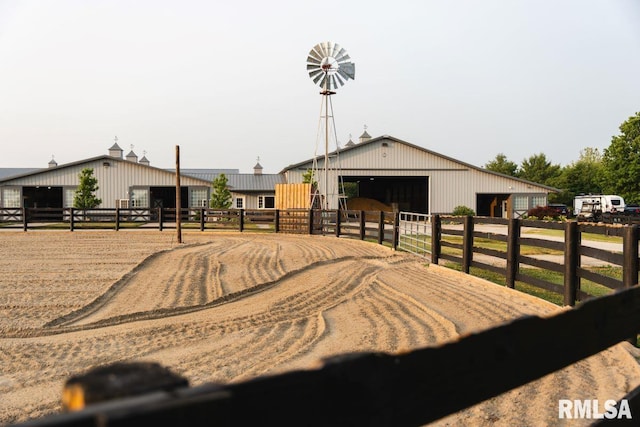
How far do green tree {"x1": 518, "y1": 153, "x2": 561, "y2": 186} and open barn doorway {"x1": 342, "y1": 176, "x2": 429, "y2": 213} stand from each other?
38529mm

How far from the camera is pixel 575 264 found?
687 centimetres

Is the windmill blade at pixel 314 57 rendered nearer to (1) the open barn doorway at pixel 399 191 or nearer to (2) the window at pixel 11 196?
(1) the open barn doorway at pixel 399 191

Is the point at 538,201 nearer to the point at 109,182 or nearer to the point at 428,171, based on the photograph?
the point at 428,171

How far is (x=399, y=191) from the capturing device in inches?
1827

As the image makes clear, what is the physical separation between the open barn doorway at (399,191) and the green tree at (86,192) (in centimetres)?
1962

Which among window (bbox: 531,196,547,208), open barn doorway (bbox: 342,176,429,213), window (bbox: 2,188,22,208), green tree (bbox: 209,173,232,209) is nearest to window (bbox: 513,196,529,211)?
window (bbox: 531,196,547,208)

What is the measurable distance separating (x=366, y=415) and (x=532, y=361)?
653 mm

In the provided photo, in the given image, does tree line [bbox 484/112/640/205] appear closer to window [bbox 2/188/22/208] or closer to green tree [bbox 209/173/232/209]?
green tree [bbox 209/173/232/209]

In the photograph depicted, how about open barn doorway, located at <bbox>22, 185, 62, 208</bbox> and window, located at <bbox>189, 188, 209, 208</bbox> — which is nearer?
open barn doorway, located at <bbox>22, 185, 62, 208</bbox>

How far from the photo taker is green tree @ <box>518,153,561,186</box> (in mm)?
77062

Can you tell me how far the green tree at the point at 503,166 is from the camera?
81.8 meters

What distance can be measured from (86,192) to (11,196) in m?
7.48

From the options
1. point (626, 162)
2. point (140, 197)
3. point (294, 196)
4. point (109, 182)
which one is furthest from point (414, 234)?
point (626, 162)

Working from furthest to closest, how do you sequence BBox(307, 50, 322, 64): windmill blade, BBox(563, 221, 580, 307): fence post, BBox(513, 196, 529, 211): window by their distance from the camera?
BBox(513, 196, 529, 211): window → BBox(307, 50, 322, 64): windmill blade → BBox(563, 221, 580, 307): fence post
